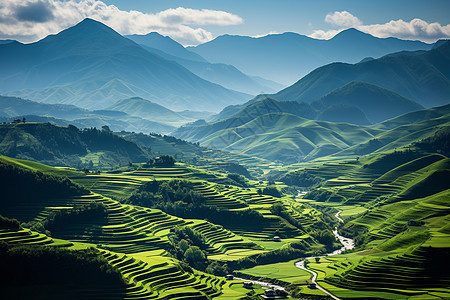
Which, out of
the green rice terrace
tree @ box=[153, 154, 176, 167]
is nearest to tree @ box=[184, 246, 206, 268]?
the green rice terrace

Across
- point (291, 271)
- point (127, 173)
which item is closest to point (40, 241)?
point (291, 271)

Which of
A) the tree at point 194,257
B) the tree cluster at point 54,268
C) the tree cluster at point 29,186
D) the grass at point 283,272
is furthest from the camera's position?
Result: the tree cluster at point 29,186

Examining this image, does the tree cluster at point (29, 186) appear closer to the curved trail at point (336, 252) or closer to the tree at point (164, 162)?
the curved trail at point (336, 252)

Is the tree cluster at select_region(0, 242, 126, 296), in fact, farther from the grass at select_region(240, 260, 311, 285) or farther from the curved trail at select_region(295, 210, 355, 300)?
the curved trail at select_region(295, 210, 355, 300)

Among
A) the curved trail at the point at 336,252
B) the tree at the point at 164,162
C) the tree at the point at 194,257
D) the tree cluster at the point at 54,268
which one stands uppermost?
the tree at the point at 164,162

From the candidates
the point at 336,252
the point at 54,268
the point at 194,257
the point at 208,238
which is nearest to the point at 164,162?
the point at 208,238

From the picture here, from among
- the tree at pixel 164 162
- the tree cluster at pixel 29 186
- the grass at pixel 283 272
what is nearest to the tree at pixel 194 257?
the grass at pixel 283 272

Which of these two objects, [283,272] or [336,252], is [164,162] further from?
[283,272]

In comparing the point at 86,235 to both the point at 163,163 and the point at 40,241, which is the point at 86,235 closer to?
the point at 40,241
